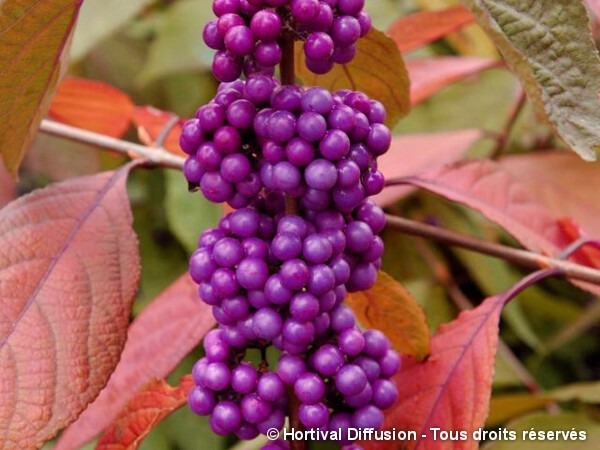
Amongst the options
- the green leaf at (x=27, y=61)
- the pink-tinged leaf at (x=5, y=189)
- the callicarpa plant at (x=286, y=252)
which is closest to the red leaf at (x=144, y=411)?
the callicarpa plant at (x=286, y=252)

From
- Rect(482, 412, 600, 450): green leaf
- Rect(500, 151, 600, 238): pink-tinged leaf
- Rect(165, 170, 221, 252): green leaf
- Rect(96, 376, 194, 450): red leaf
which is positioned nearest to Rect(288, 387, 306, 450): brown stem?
Rect(96, 376, 194, 450): red leaf

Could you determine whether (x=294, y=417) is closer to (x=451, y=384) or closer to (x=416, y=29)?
(x=451, y=384)

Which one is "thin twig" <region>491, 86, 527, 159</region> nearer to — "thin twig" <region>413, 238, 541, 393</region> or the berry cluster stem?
"thin twig" <region>413, 238, 541, 393</region>

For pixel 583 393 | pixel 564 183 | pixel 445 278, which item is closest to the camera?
pixel 583 393

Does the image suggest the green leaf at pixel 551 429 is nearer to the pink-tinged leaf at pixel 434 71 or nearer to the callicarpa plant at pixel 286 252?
the callicarpa plant at pixel 286 252

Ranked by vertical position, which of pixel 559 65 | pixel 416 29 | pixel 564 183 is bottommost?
pixel 564 183

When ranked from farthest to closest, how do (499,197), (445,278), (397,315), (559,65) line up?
(445,278)
(499,197)
(397,315)
(559,65)

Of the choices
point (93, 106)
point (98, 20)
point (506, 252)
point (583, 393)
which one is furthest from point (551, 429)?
point (98, 20)

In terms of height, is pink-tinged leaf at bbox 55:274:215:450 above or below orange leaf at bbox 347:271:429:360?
below
